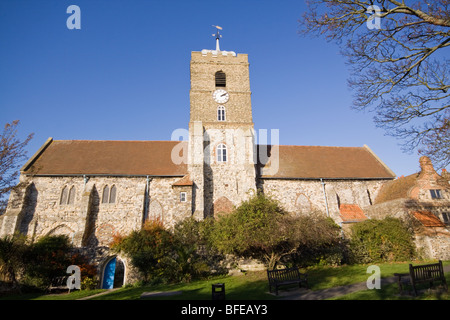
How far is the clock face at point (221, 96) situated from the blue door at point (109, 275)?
652 inches

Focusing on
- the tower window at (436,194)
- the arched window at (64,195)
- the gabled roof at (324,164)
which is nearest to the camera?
the tower window at (436,194)

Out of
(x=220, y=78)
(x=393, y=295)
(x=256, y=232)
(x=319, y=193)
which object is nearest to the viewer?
(x=393, y=295)

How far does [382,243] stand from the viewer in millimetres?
19203

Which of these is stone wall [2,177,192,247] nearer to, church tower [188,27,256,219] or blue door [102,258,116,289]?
church tower [188,27,256,219]

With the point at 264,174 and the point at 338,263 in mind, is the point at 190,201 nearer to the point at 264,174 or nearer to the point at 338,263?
the point at 264,174

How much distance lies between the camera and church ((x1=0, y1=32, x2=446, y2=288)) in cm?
2100

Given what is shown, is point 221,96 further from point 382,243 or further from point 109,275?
point 382,243

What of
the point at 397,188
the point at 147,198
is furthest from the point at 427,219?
Result: the point at 147,198

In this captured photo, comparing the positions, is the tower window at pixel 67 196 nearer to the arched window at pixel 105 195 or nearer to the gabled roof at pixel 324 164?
the arched window at pixel 105 195

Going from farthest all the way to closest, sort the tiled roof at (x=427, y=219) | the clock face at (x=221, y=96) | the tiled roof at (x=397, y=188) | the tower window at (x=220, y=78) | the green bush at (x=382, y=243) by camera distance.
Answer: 1. the tower window at (x=220, y=78)
2. the clock face at (x=221, y=96)
3. the tiled roof at (x=397, y=188)
4. the tiled roof at (x=427, y=219)
5. the green bush at (x=382, y=243)

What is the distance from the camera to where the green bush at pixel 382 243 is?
61.9ft

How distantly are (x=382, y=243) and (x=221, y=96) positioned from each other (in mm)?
18519

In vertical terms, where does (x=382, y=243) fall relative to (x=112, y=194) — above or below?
below

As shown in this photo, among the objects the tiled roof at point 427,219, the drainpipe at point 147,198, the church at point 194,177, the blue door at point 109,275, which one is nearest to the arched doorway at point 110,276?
the blue door at point 109,275
